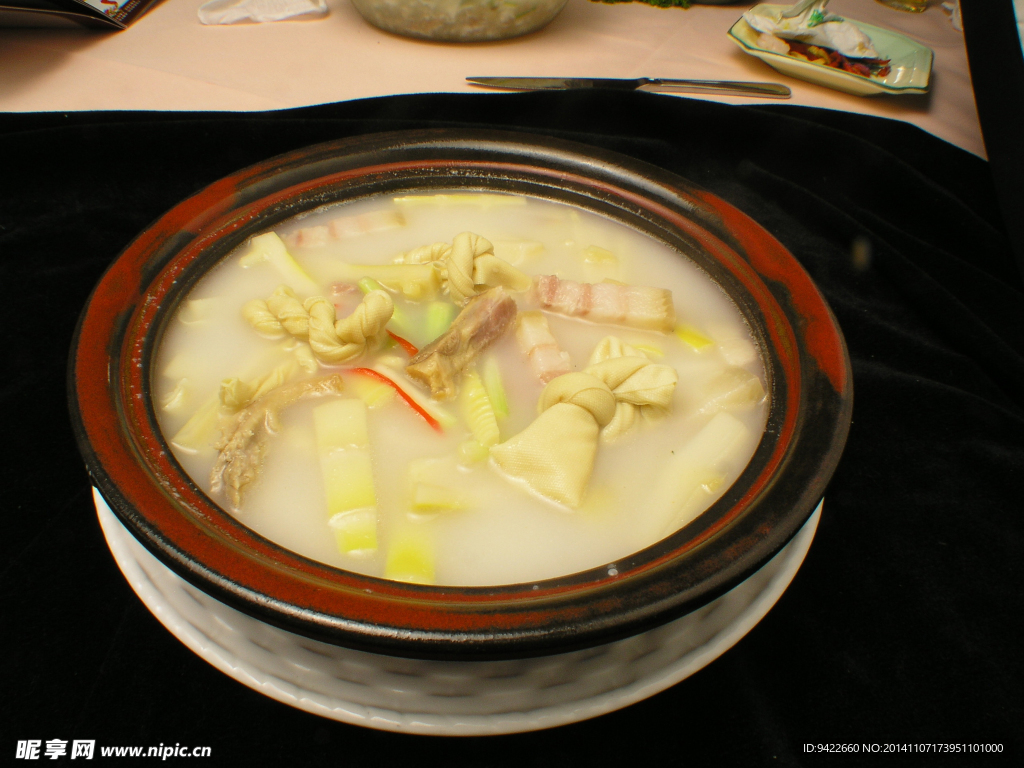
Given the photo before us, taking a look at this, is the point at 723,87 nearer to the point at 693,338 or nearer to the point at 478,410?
the point at 693,338

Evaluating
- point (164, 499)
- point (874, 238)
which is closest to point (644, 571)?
point (164, 499)

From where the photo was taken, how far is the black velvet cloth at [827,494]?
0.93 metres

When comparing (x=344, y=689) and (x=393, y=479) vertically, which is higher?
(x=393, y=479)

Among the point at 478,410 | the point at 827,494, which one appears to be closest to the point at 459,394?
the point at 478,410

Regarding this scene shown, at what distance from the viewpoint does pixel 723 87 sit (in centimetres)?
212

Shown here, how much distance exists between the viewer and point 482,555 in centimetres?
97

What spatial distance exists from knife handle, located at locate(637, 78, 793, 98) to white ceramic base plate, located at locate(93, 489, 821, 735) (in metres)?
1.75

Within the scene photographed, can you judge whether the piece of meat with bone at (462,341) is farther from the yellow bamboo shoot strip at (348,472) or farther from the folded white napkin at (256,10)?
the folded white napkin at (256,10)

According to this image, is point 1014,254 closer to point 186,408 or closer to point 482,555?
point 482,555

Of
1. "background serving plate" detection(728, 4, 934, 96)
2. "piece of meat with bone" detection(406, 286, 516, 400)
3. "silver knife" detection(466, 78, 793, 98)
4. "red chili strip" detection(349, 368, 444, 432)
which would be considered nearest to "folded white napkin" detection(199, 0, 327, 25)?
"silver knife" detection(466, 78, 793, 98)

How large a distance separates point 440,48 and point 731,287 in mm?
1513

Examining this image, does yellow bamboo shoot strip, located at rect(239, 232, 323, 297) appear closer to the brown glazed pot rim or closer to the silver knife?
the brown glazed pot rim

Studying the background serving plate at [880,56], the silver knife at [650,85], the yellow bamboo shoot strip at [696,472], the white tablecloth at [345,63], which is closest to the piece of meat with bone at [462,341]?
the yellow bamboo shoot strip at [696,472]

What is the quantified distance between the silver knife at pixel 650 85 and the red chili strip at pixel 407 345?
42.8 inches
